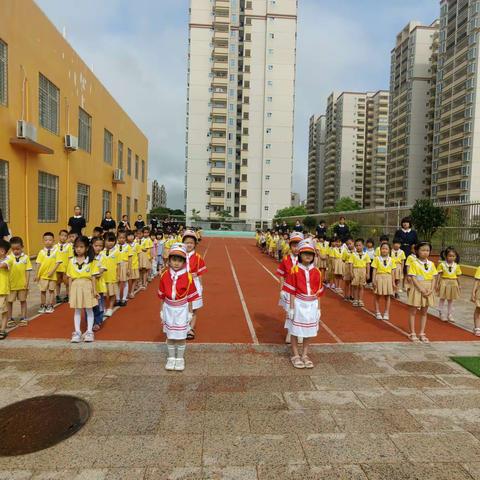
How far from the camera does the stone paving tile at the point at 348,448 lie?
3.27 metres

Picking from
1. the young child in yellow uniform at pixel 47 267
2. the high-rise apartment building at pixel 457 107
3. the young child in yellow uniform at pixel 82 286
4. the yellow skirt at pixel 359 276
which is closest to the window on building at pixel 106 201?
the young child in yellow uniform at pixel 47 267

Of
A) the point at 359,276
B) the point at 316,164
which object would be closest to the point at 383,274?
the point at 359,276

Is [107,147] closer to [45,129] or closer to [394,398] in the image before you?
[45,129]

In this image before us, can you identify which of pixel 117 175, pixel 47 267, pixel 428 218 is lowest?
pixel 47 267

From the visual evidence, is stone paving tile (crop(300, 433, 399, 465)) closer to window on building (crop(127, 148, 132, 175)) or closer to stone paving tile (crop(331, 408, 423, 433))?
stone paving tile (crop(331, 408, 423, 433))

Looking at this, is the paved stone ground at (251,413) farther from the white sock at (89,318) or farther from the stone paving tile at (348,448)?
the white sock at (89,318)

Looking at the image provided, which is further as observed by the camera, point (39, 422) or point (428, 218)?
point (428, 218)

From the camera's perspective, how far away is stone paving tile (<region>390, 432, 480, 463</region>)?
3.32 metres

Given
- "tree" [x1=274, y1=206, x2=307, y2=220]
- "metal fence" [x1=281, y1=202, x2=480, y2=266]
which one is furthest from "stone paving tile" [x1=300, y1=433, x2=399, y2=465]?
"tree" [x1=274, y1=206, x2=307, y2=220]

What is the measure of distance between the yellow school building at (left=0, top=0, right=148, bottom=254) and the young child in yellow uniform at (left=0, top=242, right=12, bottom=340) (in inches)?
312

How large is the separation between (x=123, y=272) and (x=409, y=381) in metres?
6.10

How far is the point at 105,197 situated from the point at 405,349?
2270 cm

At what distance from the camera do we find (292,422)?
3.85 m

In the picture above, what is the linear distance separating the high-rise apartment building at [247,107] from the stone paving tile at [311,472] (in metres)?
67.6
